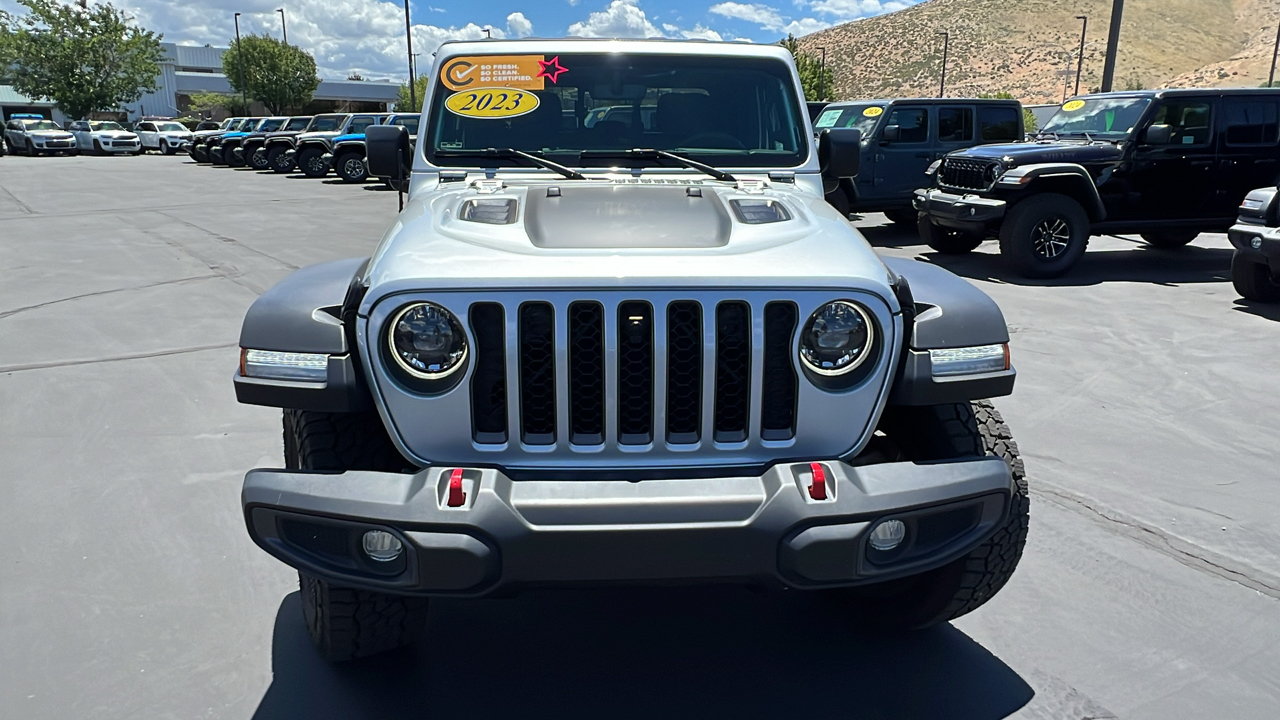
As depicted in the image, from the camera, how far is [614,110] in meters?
3.70

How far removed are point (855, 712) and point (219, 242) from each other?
36.4ft

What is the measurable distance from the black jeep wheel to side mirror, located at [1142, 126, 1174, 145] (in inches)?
367

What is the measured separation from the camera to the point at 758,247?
242cm

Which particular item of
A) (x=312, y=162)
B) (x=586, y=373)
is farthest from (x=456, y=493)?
(x=312, y=162)

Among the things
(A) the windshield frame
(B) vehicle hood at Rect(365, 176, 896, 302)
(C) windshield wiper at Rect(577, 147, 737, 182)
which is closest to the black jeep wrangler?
(A) the windshield frame

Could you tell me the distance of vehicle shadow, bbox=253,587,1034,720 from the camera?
258cm

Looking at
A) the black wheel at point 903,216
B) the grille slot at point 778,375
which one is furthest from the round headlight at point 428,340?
the black wheel at point 903,216

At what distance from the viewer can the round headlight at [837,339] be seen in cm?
228

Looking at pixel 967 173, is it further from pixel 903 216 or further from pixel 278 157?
pixel 278 157

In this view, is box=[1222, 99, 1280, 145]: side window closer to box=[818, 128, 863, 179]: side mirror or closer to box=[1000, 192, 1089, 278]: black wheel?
box=[1000, 192, 1089, 278]: black wheel

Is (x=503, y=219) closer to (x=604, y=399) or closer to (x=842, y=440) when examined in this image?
(x=604, y=399)

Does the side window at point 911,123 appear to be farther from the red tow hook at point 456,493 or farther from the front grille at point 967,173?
the red tow hook at point 456,493

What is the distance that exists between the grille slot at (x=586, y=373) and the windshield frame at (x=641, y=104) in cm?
141

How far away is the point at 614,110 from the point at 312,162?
2133cm
